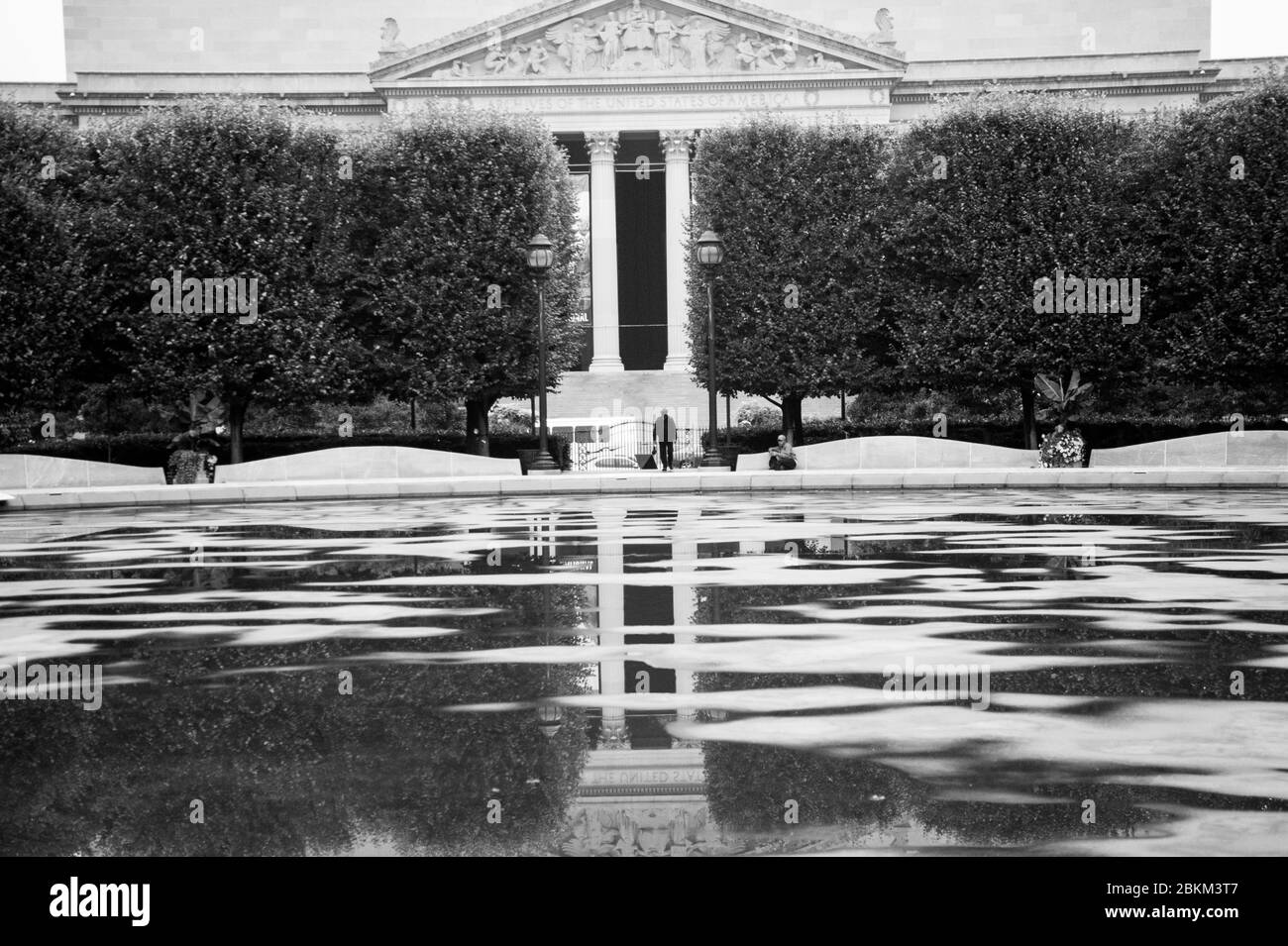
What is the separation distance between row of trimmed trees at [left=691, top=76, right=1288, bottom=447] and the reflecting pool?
24.7 m

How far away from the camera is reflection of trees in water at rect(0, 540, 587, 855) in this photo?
413 cm

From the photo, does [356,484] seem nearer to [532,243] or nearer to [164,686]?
[532,243]

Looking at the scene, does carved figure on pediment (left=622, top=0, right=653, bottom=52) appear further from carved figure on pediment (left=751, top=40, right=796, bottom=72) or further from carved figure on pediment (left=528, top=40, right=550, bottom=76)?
carved figure on pediment (left=751, top=40, right=796, bottom=72)

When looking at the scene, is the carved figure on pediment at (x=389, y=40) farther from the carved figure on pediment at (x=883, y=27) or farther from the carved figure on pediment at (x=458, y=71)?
the carved figure on pediment at (x=883, y=27)

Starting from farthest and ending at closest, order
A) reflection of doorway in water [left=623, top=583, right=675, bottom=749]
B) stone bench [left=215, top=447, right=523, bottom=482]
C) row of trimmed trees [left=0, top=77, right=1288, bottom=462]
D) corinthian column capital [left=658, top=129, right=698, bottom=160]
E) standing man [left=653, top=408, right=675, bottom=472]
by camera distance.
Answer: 1. corinthian column capital [left=658, top=129, right=698, bottom=160]
2. standing man [left=653, top=408, right=675, bottom=472]
3. row of trimmed trees [left=0, top=77, right=1288, bottom=462]
4. stone bench [left=215, top=447, right=523, bottom=482]
5. reflection of doorway in water [left=623, top=583, right=675, bottom=749]

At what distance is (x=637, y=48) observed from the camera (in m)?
62.1

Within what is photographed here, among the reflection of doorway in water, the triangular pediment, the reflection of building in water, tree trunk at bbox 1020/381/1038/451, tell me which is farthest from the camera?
the triangular pediment

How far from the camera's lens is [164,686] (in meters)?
6.66

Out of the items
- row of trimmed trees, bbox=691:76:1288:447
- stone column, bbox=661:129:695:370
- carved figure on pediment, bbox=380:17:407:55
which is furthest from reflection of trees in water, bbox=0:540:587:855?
carved figure on pediment, bbox=380:17:407:55

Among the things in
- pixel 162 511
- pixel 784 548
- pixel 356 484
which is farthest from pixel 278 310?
pixel 784 548

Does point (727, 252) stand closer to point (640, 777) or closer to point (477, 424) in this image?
point (477, 424)

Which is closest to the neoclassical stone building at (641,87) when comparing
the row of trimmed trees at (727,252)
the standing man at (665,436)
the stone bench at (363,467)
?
the row of trimmed trees at (727,252)

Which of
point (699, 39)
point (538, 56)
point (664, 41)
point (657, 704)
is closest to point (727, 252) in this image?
point (699, 39)
